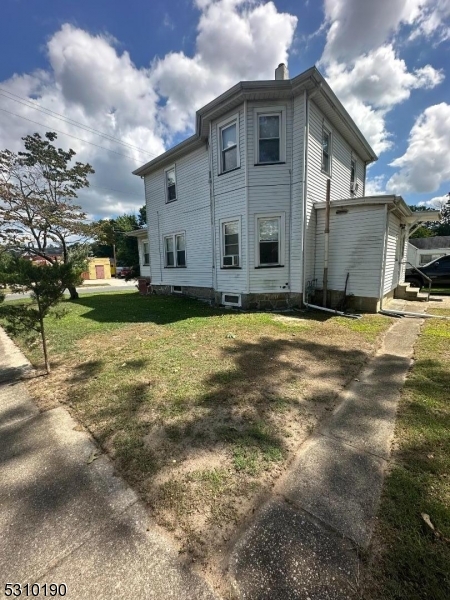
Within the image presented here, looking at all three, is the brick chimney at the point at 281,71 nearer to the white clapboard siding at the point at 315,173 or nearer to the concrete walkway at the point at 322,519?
the white clapboard siding at the point at 315,173

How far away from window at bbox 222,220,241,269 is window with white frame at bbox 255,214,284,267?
0.72 metres

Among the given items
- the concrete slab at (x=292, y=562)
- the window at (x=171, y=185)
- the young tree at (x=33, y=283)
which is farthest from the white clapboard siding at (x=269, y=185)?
the concrete slab at (x=292, y=562)

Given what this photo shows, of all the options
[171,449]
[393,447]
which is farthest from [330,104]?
[171,449]

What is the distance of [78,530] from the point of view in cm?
168

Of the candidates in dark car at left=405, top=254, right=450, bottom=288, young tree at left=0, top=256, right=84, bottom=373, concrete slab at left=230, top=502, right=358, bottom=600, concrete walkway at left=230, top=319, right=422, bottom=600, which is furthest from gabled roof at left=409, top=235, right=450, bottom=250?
concrete slab at left=230, top=502, right=358, bottom=600

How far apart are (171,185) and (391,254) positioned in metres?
9.15

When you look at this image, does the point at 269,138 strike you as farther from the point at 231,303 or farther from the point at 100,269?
the point at 100,269

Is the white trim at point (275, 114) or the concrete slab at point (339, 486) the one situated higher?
the white trim at point (275, 114)

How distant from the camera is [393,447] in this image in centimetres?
235

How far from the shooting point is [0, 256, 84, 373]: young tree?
144 inches

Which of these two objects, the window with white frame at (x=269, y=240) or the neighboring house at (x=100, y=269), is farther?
the neighboring house at (x=100, y=269)

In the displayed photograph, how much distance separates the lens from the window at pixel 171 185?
37.4 feet

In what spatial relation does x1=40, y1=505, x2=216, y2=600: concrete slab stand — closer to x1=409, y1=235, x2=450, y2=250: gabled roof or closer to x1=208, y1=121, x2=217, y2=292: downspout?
x1=208, y1=121, x2=217, y2=292: downspout

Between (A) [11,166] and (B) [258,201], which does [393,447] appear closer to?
(B) [258,201]
